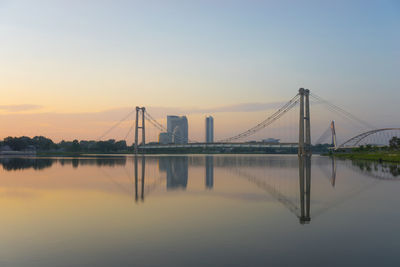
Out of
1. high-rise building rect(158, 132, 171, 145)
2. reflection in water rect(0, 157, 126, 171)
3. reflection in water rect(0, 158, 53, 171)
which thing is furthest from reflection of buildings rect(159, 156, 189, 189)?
high-rise building rect(158, 132, 171, 145)

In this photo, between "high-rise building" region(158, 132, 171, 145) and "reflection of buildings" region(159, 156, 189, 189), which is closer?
"reflection of buildings" region(159, 156, 189, 189)

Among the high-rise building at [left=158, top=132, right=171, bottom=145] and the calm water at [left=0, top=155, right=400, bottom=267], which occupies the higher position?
the high-rise building at [left=158, top=132, right=171, bottom=145]

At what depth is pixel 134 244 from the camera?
288 inches

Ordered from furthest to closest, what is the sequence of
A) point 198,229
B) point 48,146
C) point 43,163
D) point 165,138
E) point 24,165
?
point 165,138 → point 48,146 → point 43,163 → point 24,165 → point 198,229

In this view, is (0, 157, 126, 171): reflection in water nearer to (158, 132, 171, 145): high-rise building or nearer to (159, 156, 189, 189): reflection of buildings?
(159, 156, 189, 189): reflection of buildings

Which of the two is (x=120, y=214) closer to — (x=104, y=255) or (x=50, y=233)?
(x=50, y=233)

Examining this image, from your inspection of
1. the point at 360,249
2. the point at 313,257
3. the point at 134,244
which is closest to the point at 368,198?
the point at 360,249

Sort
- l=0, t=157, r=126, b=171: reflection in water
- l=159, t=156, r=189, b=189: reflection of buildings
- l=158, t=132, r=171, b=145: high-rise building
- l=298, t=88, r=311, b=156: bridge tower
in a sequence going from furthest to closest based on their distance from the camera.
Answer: l=158, t=132, r=171, b=145: high-rise building, l=298, t=88, r=311, b=156: bridge tower, l=0, t=157, r=126, b=171: reflection in water, l=159, t=156, r=189, b=189: reflection of buildings

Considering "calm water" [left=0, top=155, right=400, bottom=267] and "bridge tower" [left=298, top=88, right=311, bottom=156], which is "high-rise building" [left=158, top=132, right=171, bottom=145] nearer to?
"bridge tower" [left=298, top=88, right=311, bottom=156]

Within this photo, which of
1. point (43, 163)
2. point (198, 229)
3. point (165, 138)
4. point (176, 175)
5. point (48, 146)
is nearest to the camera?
point (198, 229)

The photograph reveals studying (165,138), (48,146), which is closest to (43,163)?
(48,146)

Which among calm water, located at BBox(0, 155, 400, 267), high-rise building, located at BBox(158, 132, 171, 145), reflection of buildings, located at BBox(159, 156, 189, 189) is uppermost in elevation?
high-rise building, located at BBox(158, 132, 171, 145)

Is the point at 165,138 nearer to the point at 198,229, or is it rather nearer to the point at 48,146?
the point at 48,146

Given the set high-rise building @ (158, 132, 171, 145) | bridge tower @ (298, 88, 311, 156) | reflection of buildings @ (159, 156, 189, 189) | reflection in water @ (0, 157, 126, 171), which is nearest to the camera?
reflection of buildings @ (159, 156, 189, 189)
